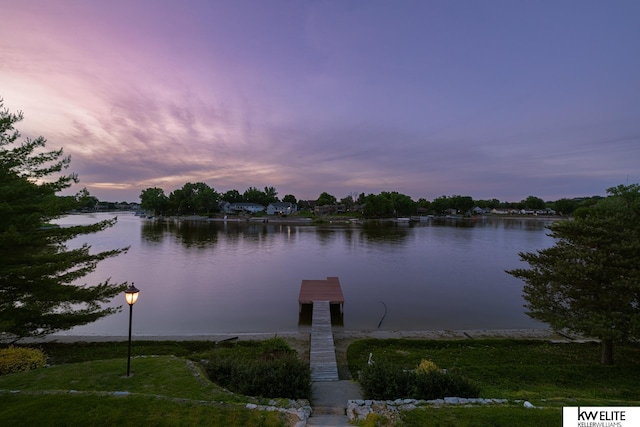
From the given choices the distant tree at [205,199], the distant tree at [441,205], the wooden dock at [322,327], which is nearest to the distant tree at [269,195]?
the distant tree at [205,199]

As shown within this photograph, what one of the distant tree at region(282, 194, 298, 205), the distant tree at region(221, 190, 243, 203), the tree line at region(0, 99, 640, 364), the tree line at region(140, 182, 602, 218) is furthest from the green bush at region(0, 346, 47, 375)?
the distant tree at region(282, 194, 298, 205)

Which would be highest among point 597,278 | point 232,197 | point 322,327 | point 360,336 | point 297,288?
point 232,197

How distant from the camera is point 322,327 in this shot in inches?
556

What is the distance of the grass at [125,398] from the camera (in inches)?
224

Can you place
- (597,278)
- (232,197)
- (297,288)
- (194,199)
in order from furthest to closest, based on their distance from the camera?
(232,197), (194,199), (297,288), (597,278)

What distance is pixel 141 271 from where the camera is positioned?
1125 inches

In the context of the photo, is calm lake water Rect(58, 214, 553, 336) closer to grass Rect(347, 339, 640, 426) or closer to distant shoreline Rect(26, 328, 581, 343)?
distant shoreline Rect(26, 328, 581, 343)

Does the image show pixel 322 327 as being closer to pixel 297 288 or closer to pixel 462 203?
pixel 297 288

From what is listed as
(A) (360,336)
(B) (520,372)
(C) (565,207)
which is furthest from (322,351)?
(C) (565,207)

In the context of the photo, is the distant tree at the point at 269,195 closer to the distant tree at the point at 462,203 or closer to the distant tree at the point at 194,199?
the distant tree at the point at 194,199

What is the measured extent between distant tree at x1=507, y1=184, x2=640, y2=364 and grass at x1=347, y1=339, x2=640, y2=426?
1.23m

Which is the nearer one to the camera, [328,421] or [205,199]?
[328,421]

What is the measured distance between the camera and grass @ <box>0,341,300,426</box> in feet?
18.7

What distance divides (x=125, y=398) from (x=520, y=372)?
37.8 ft
